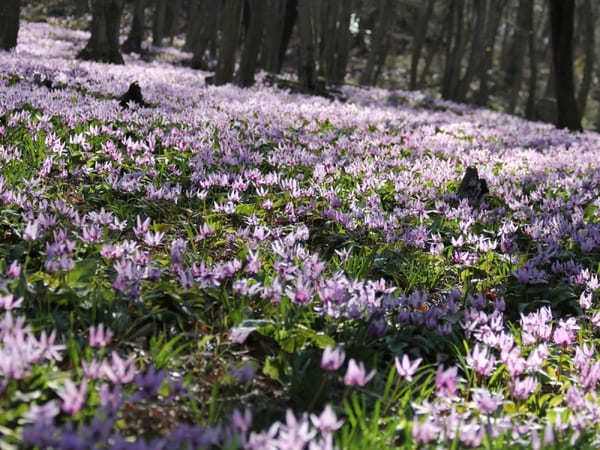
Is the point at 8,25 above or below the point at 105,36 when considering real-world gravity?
below

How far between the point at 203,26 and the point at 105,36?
9.53 meters

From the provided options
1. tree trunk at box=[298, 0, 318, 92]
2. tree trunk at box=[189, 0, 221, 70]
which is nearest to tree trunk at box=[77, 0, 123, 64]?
tree trunk at box=[189, 0, 221, 70]

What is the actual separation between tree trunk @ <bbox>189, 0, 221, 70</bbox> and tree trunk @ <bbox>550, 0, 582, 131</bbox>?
1487 centimetres

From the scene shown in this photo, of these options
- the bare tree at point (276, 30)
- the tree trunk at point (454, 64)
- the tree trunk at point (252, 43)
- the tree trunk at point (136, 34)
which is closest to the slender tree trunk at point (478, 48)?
the tree trunk at point (454, 64)

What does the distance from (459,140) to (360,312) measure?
30.4 feet

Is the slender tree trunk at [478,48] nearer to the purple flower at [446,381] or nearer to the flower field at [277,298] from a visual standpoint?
the flower field at [277,298]

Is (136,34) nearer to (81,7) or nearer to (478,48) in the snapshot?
(478,48)

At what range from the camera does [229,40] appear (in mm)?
15539

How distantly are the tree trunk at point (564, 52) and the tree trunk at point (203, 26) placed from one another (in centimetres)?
1487

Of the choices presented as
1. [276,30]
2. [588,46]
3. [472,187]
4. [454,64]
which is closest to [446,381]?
[472,187]

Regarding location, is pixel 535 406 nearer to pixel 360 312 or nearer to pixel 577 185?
pixel 360 312

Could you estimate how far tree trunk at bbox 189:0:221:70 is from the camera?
2409 cm

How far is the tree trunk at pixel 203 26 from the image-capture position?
24094 mm

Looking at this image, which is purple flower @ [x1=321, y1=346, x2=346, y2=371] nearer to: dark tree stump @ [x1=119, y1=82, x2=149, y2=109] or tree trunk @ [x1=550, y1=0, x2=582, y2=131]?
dark tree stump @ [x1=119, y1=82, x2=149, y2=109]
